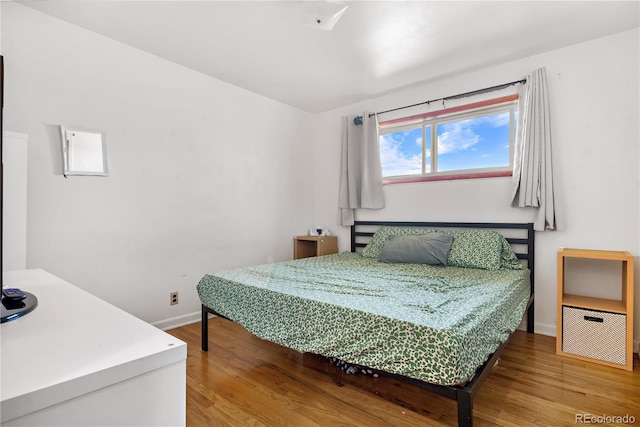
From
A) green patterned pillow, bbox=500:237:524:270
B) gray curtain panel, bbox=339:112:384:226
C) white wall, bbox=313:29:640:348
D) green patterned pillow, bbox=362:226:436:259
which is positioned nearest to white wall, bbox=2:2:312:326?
gray curtain panel, bbox=339:112:384:226

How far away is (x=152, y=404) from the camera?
0.57 m

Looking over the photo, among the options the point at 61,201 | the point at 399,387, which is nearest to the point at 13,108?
the point at 61,201

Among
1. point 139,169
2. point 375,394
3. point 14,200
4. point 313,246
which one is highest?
point 139,169

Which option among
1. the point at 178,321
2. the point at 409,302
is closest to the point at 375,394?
the point at 409,302

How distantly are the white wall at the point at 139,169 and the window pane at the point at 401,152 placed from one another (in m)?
1.30

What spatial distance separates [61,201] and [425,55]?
3.01 m

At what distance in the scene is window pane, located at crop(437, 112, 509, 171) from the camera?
9.90 feet

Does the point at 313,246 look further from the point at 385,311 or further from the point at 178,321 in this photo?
the point at 385,311

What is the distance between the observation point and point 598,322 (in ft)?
7.29

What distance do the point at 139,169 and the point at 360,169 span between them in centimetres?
230

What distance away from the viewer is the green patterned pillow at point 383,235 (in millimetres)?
3283

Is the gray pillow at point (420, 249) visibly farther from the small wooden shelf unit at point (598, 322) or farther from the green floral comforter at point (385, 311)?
the small wooden shelf unit at point (598, 322)

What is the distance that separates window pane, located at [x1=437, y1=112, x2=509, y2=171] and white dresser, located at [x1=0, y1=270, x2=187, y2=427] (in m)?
3.18

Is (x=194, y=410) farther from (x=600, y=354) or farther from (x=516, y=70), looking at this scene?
(x=516, y=70)
